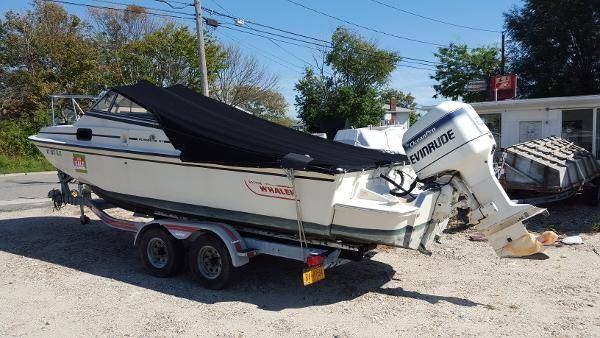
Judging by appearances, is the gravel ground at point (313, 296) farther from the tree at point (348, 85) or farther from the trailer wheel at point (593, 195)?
the tree at point (348, 85)

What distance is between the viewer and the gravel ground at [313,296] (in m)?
5.32

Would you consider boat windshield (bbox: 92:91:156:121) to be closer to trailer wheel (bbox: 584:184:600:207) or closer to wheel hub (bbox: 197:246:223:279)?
wheel hub (bbox: 197:246:223:279)

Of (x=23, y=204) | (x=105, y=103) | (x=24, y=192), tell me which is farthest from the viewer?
(x=24, y=192)

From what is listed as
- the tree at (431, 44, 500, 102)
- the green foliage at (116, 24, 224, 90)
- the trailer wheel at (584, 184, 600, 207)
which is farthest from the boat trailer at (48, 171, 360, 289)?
the tree at (431, 44, 500, 102)

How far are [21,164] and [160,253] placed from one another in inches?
805

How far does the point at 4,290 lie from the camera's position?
6520 mm

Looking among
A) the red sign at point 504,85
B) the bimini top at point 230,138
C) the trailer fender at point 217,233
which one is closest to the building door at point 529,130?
the red sign at point 504,85

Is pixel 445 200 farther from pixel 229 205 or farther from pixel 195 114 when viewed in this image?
pixel 195 114

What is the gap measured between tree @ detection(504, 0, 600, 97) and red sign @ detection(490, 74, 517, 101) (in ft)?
25.6

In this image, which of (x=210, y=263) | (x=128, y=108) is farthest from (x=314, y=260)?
(x=128, y=108)

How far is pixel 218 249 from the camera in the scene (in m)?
6.46

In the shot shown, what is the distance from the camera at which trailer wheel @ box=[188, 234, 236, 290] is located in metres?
6.40

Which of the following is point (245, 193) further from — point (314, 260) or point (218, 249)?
point (314, 260)

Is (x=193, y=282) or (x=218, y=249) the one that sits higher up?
(x=218, y=249)
